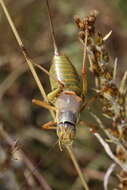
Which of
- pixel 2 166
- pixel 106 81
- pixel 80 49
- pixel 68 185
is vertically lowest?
pixel 68 185

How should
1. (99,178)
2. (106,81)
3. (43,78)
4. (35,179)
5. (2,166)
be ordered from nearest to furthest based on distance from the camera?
(106,81), (2,166), (35,179), (99,178), (43,78)

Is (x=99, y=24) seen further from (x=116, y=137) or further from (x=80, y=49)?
(x=116, y=137)

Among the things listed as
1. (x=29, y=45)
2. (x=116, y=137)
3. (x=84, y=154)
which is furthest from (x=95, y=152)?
(x=116, y=137)

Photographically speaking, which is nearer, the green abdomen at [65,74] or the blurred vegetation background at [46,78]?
the green abdomen at [65,74]

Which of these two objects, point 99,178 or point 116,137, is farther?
point 99,178
